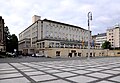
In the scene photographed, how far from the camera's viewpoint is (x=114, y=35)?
11294cm

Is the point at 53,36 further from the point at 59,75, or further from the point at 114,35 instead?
the point at 114,35

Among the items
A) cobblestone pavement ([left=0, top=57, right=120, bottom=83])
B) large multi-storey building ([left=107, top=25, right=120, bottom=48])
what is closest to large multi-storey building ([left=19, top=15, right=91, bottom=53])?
cobblestone pavement ([left=0, top=57, right=120, bottom=83])

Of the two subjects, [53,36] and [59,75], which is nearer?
[59,75]

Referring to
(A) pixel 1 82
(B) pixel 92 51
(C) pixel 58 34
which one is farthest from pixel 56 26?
(A) pixel 1 82

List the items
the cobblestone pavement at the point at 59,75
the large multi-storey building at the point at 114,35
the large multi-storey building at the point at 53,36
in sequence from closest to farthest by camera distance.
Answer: the cobblestone pavement at the point at 59,75, the large multi-storey building at the point at 53,36, the large multi-storey building at the point at 114,35

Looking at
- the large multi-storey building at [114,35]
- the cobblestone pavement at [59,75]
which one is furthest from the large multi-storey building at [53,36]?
the large multi-storey building at [114,35]

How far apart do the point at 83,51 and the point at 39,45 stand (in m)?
18.0

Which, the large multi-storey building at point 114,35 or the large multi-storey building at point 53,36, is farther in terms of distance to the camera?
the large multi-storey building at point 114,35

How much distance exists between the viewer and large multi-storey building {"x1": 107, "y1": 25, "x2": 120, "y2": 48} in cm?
11053

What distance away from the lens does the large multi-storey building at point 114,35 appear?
111 meters

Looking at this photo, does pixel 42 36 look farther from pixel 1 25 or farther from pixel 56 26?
pixel 1 25

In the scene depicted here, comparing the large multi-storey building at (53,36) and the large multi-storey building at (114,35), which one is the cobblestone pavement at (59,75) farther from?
the large multi-storey building at (114,35)

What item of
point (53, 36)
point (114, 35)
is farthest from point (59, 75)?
point (114, 35)

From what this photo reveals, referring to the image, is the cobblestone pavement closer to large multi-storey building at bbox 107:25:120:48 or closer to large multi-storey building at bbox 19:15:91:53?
large multi-storey building at bbox 19:15:91:53
